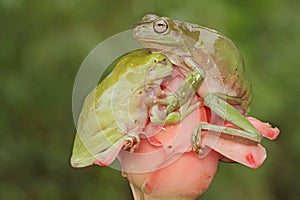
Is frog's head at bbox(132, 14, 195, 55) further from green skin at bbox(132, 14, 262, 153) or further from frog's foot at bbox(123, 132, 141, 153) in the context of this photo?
frog's foot at bbox(123, 132, 141, 153)

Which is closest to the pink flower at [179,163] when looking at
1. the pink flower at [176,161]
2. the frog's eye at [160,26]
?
the pink flower at [176,161]

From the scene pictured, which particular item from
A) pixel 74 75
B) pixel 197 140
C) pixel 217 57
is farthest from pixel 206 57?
pixel 74 75

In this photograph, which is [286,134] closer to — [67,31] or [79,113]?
[67,31]

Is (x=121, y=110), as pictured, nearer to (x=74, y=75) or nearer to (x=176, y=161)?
(x=176, y=161)

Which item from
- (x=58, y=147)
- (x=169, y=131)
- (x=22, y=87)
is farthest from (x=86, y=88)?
(x=58, y=147)

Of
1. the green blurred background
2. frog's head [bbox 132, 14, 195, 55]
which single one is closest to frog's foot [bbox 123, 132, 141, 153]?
frog's head [bbox 132, 14, 195, 55]
